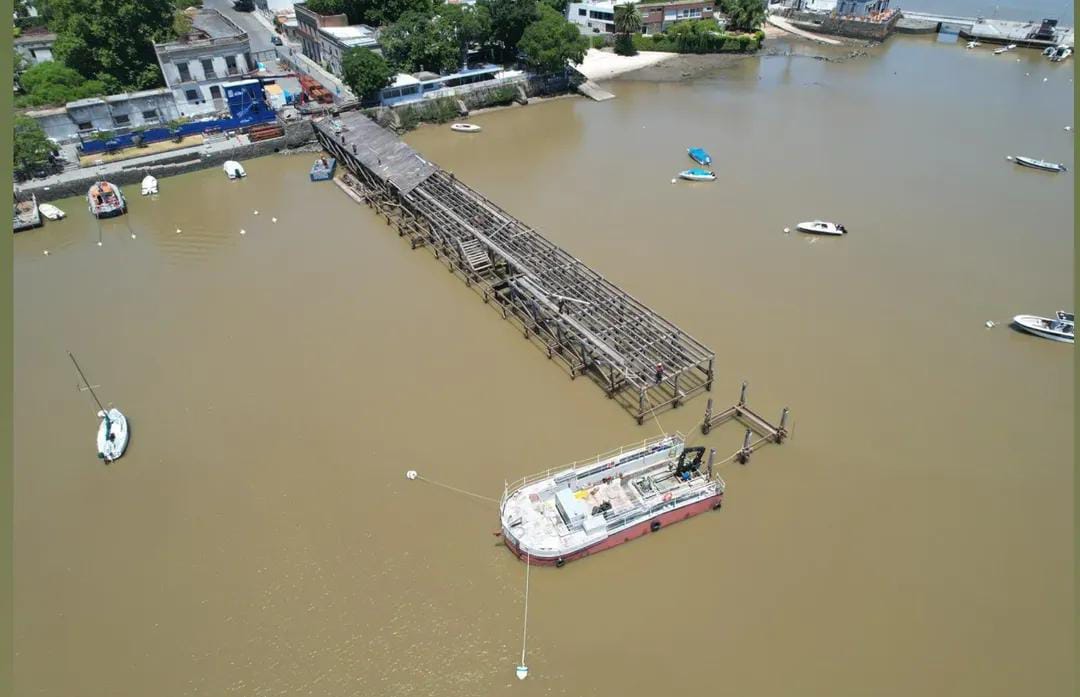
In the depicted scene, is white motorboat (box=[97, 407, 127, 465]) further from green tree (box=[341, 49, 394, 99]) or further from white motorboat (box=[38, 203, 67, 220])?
green tree (box=[341, 49, 394, 99])

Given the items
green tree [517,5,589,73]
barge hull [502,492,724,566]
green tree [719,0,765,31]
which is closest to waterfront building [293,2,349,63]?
green tree [517,5,589,73]

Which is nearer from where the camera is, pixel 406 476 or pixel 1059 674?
pixel 1059 674

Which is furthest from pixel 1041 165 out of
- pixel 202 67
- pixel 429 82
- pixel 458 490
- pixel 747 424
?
pixel 202 67


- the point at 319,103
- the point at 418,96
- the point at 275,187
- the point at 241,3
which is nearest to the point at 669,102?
the point at 418,96

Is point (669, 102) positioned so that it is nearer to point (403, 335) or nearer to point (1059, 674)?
point (403, 335)

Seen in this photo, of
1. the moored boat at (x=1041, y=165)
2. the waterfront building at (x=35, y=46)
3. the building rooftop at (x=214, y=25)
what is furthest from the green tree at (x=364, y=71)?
the moored boat at (x=1041, y=165)
